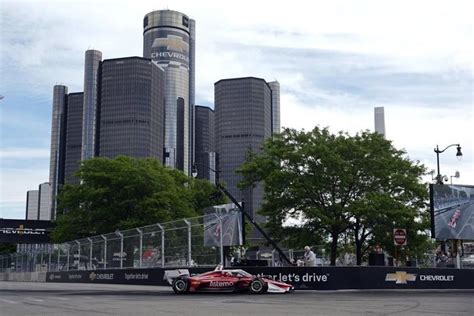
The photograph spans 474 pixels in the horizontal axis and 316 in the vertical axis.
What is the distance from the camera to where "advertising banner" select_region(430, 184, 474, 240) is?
108 ft

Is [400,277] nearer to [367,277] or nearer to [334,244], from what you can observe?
[367,277]

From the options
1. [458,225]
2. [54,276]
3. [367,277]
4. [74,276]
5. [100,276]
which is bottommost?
[54,276]

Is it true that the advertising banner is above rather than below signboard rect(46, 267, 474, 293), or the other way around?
above

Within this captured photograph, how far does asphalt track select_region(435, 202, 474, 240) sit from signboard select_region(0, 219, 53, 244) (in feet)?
212

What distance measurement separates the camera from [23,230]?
87000mm

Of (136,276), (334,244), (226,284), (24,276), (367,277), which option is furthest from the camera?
(24,276)

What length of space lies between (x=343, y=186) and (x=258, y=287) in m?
18.5

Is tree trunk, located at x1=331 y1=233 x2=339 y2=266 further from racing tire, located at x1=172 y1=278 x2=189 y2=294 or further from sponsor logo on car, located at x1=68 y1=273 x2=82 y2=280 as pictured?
sponsor logo on car, located at x1=68 y1=273 x2=82 y2=280

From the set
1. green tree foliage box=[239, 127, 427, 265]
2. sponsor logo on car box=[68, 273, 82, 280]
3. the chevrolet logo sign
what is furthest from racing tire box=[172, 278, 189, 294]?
sponsor logo on car box=[68, 273, 82, 280]

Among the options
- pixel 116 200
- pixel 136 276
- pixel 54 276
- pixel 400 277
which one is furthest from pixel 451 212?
pixel 116 200

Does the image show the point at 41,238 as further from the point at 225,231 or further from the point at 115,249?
the point at 225,231

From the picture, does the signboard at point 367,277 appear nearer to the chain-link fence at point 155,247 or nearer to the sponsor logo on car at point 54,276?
the chain-link fence at point 155,247

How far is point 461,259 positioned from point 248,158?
2023 centimetres

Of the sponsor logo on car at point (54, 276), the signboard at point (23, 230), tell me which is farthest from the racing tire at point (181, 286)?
the signboard at point (23, 230)
